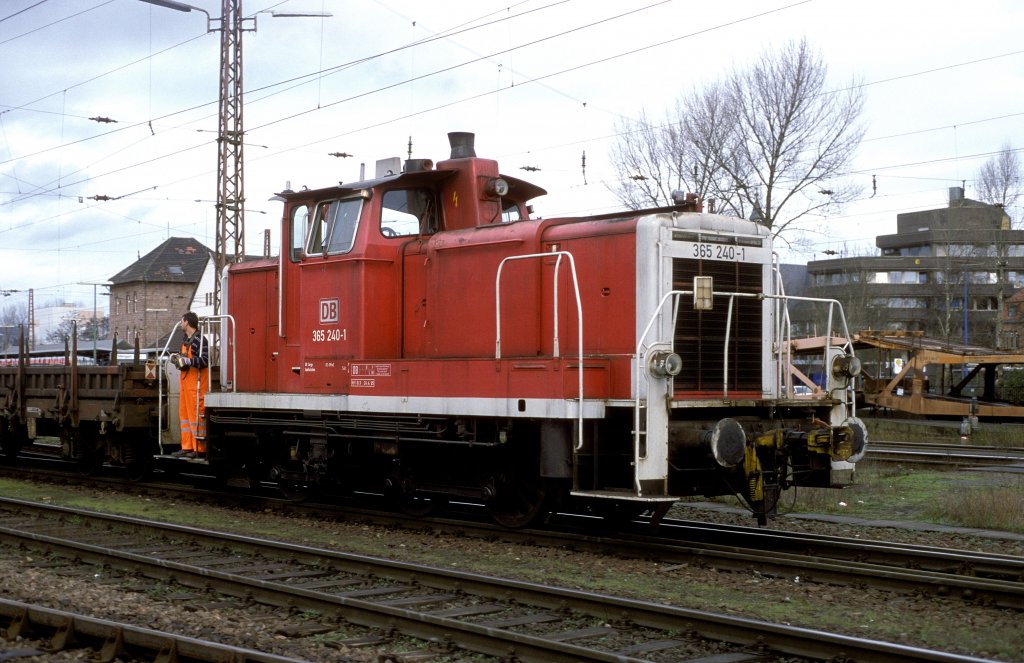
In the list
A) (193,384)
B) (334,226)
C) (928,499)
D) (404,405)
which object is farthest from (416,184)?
(928,499)

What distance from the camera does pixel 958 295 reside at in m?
55.2

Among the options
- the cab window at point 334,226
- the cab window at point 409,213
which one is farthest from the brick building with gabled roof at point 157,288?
the cab window at point 409,213

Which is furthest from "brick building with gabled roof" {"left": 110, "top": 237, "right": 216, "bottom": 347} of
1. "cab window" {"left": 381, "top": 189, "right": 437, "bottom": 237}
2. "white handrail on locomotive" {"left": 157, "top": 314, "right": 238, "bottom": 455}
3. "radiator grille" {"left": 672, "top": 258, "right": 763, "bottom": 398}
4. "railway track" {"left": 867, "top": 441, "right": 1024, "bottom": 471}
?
"radiator grille" {"left": 672, "top": 258, "right": 763, "bottom": 398}

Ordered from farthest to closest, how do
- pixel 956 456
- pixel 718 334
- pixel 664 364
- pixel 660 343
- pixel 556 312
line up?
pixel 956 456 < pixel 718 334 < pixel 556 312 < pixel 660 343 < pixel 664 364

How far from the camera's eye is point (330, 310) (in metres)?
11.3

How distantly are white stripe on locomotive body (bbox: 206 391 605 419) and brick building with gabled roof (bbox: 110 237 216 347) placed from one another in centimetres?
5207

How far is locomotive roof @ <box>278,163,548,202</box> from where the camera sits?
10.9m

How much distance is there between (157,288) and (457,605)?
65.3 m

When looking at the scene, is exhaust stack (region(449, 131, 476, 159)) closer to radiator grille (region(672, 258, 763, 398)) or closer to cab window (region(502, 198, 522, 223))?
cab window (region(502, 198, 522, 223))

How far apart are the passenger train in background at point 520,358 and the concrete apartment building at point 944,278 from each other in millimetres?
30699

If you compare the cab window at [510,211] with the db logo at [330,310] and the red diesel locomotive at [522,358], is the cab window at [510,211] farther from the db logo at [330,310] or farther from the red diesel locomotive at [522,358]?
the db logo at [330,310]

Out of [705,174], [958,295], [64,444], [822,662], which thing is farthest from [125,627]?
[958,295]

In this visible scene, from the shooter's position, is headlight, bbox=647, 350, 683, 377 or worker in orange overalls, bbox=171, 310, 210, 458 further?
worker in orange overalls, bbox=171, 310, 210, 458

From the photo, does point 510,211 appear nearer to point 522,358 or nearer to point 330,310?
point 330,310
